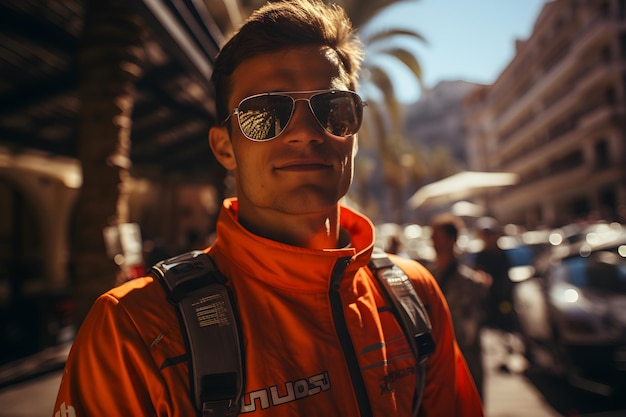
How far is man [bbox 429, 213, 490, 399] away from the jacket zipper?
2.87 m

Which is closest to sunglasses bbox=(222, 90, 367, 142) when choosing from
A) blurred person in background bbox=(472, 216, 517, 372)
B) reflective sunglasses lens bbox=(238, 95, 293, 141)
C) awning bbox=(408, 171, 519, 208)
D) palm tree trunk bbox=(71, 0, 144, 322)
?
reflective sunglasses lens bbox=(238, 95, 293, 141)

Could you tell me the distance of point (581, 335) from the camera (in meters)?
5.75

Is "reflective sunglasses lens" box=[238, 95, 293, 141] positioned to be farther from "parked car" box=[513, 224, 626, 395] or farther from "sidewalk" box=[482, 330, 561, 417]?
"parked car" box=[513, 224, 626, 395]

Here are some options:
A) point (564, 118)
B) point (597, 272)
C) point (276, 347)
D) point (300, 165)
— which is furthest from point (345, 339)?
point (564, 118)

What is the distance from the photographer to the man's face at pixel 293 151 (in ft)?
5.10

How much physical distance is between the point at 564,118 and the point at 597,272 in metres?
42.7

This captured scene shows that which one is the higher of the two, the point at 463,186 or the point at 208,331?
the point at 463,186

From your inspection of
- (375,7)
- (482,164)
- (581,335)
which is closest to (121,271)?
(581,335)

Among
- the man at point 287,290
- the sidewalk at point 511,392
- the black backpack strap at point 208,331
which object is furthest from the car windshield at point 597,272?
the black backpack strap at point 208,331

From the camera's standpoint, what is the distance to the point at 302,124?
1595 mm

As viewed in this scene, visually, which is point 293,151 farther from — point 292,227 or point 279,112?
point 292,227

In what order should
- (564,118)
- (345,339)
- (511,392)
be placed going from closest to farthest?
(345,339) < (511,392) < (564,118)

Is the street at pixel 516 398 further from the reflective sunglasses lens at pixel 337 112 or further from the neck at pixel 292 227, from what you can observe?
the reflective sunglasses lens at pixel 337 112

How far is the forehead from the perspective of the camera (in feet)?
5.24
